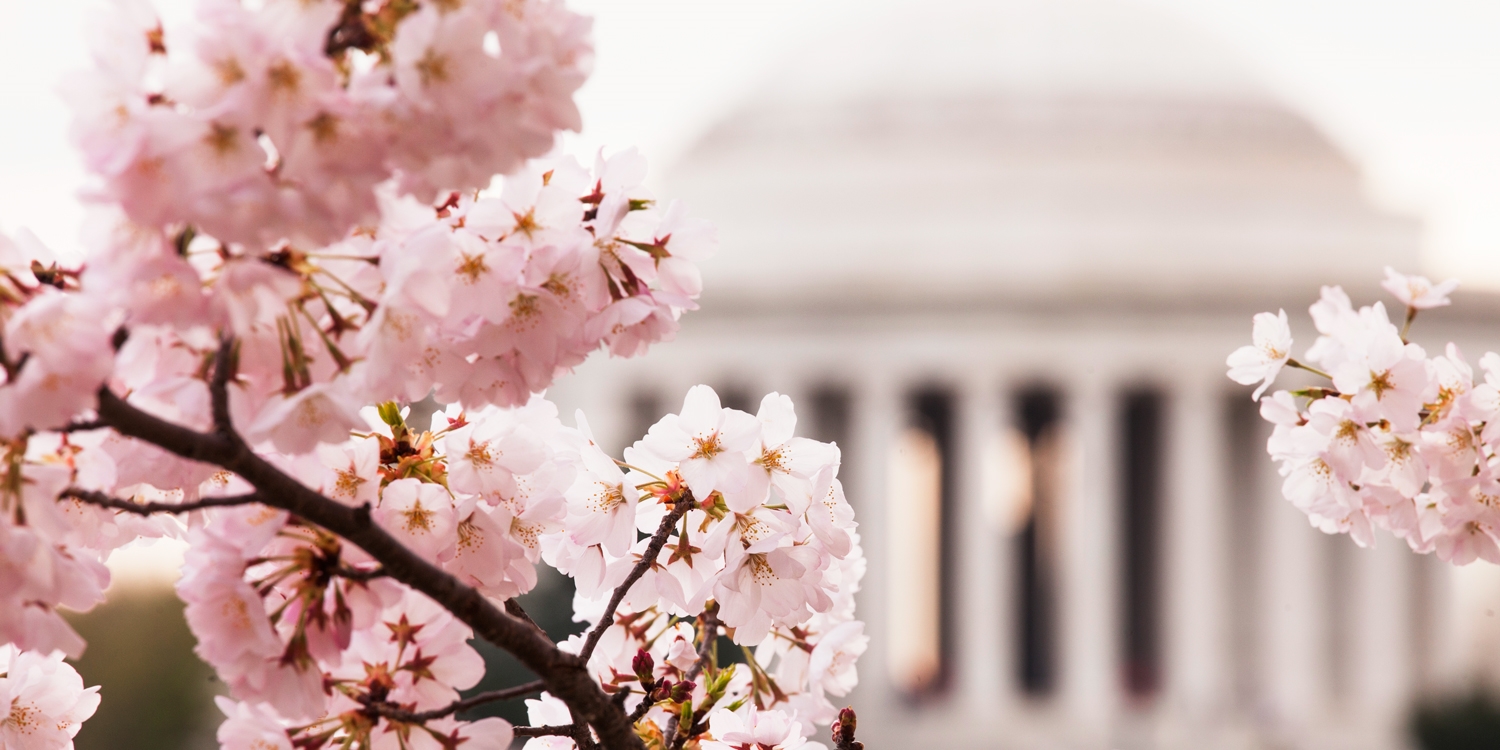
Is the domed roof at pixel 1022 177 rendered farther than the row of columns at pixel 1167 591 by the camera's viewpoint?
Yes

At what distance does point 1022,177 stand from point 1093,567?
12.9 m

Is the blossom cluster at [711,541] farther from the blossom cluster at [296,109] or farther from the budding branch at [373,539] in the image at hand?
the blossom cluster at [296,109]

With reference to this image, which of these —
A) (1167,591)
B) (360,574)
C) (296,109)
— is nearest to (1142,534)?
(1167,591)

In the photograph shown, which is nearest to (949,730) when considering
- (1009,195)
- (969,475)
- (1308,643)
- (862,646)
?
(969,475)

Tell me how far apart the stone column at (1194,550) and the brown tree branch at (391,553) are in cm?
5085

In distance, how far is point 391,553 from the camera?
9.02 ft

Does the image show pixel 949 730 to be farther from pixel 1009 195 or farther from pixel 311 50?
pixel 311 50

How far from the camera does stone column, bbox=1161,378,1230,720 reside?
52562 millimetres

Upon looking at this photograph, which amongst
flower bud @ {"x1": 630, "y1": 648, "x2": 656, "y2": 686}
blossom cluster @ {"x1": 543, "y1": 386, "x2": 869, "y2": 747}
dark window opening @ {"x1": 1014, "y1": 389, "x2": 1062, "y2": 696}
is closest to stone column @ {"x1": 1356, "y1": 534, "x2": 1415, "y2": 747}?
dark window opening @ {"x1": 1014, "y1": 389, "x2": 1062, "y2": 696}

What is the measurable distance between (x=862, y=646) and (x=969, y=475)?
4906cm

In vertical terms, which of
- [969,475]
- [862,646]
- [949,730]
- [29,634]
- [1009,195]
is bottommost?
[29,634]

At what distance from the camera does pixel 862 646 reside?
4406mm

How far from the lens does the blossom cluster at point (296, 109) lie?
2336 mm

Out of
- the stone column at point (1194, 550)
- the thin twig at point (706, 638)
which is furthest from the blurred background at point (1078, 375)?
the thin twig at point (706, 638)
